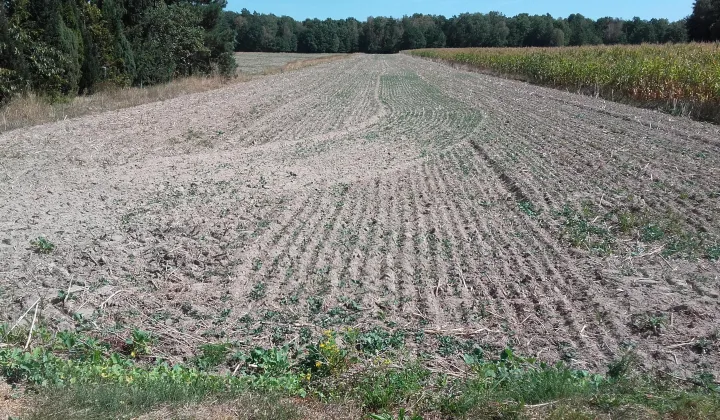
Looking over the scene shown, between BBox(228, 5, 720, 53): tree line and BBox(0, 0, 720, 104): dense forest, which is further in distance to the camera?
BBox(228, 5, 720, 53): tree line

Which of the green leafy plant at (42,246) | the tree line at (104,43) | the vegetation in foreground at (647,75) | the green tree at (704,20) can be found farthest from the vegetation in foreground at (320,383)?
the green tree at (704,20)

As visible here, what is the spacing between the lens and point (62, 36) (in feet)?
61.2

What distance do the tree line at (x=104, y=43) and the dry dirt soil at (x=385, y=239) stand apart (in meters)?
5.46

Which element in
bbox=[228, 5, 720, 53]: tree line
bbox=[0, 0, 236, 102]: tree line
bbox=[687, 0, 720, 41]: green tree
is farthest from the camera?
bbox=[228, 5, 720, 53]: tree line

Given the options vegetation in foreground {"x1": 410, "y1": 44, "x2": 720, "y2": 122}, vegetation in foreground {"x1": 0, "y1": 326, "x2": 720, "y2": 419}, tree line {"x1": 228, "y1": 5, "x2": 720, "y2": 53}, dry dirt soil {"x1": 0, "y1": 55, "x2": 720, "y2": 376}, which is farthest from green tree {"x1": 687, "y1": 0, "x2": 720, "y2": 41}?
vegetation in foreground {"x1": 0, "y1": 326, "x2": 720, "y2": 419}

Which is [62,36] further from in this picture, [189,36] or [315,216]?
[315,216]

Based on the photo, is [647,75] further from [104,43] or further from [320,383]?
[104,43]

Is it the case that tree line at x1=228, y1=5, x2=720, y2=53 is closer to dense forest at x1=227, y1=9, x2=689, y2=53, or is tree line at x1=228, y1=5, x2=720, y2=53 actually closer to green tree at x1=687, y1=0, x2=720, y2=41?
dense forest at x1=227, y1=9, x2=689, y2=53

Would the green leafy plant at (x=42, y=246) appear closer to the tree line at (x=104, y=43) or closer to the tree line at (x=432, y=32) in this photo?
the tree line at (x=104, y=43)

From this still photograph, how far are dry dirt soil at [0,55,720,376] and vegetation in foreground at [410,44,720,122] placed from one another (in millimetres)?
4474

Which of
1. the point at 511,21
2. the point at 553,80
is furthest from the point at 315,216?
the point at 511,21

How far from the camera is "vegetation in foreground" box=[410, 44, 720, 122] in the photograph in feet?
55.8

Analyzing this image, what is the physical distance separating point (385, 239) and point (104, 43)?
66.4 ft

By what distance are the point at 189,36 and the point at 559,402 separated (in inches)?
1157
